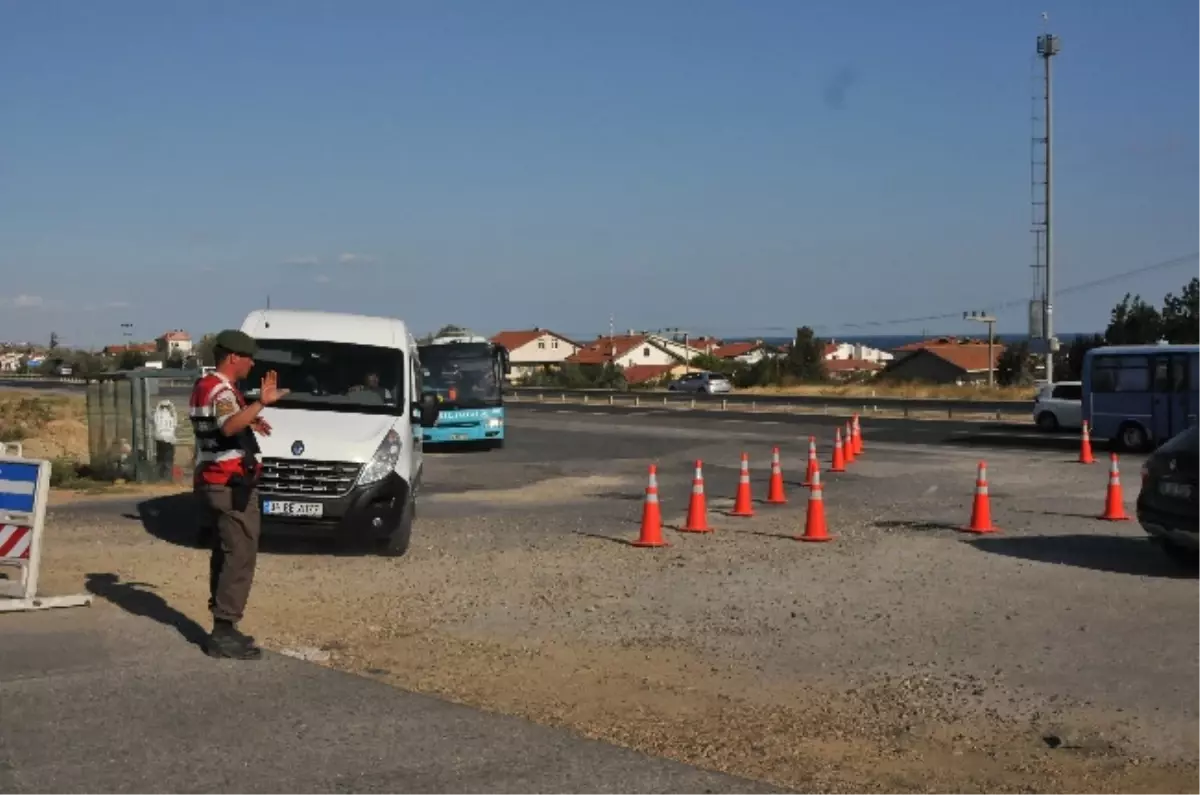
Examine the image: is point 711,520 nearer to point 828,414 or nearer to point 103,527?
point 103,527

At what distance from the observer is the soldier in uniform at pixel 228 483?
776 centimetres

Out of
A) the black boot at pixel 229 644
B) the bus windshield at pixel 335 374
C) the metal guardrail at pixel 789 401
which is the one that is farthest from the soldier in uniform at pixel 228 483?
the metal guardrail at pixel 789 401

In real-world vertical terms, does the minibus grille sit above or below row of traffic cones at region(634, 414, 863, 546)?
above

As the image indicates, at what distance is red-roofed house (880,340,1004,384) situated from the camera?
106500mm

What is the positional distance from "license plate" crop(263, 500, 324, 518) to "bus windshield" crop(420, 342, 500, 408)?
19.7m

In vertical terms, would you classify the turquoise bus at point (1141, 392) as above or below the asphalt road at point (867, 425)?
above

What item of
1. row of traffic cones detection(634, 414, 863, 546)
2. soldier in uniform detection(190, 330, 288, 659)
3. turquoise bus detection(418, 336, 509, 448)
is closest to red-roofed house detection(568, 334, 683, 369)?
turquoise bus detection(418, 336, 509, 448)

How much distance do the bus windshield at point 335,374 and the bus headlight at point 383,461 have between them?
0.76 metres

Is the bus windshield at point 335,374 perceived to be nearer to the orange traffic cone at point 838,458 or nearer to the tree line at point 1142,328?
the orange traffic cone at point 838,458

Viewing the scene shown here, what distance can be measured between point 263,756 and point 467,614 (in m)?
4.09

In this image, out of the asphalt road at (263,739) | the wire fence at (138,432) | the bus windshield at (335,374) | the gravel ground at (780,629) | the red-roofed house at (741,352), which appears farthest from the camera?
the red-roofed house at (741,352)

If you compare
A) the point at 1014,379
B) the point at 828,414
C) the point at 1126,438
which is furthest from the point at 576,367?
the point at 1126,438

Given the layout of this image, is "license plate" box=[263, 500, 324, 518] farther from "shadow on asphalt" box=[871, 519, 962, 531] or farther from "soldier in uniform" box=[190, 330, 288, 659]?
"shadow on asphalt" box=[871, 519, 962, 531]

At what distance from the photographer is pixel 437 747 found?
6.11 metres
